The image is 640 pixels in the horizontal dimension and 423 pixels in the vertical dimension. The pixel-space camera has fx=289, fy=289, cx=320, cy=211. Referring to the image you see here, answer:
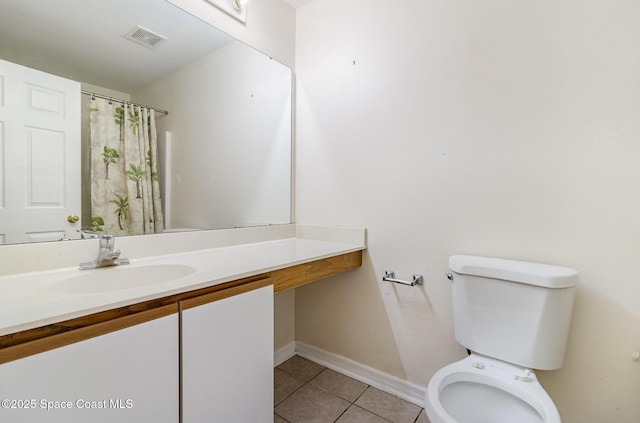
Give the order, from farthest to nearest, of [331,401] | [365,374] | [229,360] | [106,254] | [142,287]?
[365,374], [331,401], [106,254], [229,360], [142,287]

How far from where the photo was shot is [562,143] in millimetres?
1162

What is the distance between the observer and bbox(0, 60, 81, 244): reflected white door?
101 cm

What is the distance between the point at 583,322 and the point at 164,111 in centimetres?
204

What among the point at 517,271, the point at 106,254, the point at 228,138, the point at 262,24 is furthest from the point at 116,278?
the point at 262,24

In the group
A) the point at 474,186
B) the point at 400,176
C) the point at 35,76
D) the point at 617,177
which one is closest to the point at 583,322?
the point at 617,177

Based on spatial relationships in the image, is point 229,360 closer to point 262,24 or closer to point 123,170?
point 123,170

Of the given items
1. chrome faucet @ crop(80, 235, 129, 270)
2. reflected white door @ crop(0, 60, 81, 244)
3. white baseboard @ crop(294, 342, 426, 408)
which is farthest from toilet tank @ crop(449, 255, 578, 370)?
reflected white door @ crop(0, 60, 81, 244)

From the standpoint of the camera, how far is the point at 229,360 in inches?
40.3

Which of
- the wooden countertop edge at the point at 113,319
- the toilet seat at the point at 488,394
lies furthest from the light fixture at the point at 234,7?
the toilet seat at the point at 488,394

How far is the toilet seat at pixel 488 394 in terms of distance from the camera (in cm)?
96

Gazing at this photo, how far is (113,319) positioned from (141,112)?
3.25ft

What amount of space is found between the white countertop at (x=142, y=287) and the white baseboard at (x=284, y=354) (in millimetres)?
758

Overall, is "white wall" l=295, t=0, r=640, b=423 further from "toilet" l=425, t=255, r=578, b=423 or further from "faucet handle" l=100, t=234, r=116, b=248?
"faucet handle" l=100, t=234, r=116, b=248

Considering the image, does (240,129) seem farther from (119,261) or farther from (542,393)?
(542,393)
